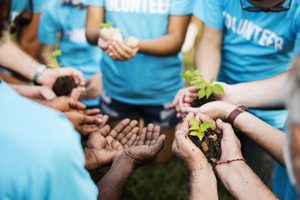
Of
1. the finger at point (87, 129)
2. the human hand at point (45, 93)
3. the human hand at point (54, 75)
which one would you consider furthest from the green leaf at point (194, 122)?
the human hand at point (54, 75)

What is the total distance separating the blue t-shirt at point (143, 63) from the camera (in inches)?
142

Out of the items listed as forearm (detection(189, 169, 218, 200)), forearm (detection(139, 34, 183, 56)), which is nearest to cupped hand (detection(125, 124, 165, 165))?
forearm (detection(189, 169, 218, 200))

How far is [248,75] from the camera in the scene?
3.29 metres

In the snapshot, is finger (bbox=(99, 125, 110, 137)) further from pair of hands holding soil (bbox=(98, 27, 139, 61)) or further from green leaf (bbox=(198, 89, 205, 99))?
pair of hands holding soil (bbox=(98, 27, 139, 61))

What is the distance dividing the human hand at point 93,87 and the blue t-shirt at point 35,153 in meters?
2.92

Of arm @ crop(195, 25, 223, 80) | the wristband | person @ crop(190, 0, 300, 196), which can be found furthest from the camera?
arm @ crop(195, 25, 223, 80)

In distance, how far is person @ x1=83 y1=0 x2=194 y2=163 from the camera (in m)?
3.55

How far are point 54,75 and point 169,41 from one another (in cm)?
109

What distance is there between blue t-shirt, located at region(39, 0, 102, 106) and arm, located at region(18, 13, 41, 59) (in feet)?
0.23

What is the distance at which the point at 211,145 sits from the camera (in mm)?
2486

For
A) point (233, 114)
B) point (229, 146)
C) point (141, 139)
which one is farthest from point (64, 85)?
point (229, 146)

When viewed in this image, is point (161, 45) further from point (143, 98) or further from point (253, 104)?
point (253, 104)

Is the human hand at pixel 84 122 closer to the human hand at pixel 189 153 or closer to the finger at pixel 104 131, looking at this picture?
the finger at pixel 104 131

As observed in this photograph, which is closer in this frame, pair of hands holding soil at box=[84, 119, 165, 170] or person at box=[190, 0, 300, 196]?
pair of hands holding soil at box=[84, 119, 165, 170]
